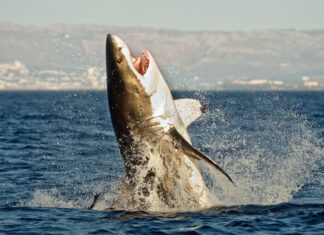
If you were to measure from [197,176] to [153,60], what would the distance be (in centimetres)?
309

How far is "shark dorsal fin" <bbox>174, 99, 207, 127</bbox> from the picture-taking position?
1372 cm

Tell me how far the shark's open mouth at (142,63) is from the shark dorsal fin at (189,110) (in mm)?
1824

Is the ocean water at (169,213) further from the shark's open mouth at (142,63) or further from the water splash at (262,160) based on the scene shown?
the shark's open mouth at (142,63)

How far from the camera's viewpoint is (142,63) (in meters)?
12.3

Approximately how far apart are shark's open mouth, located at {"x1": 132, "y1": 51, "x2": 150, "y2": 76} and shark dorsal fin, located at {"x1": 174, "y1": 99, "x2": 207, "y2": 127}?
5.98 feet

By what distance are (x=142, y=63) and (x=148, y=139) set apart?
1.79m

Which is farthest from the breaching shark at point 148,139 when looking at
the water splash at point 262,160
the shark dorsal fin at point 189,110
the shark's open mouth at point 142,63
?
the water splash at point 262,160

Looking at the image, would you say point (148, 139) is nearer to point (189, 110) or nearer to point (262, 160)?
point (189, 110)

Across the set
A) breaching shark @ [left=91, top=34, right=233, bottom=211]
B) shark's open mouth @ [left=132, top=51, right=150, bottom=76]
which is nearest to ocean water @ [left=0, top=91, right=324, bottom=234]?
breaching shark @ [left=91, top=34, right=233, bottom=211]

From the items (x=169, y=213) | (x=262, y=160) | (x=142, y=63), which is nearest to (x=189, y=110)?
(x=142, y=63)

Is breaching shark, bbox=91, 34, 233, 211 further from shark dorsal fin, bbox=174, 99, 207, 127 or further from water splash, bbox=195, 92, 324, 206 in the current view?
water splash, bbox=195, 92, 324, 206

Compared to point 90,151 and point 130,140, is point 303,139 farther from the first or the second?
point 130,140

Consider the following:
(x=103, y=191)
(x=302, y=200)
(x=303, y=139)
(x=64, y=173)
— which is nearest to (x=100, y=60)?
(x=103, y=191)

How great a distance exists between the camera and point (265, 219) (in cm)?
1207
